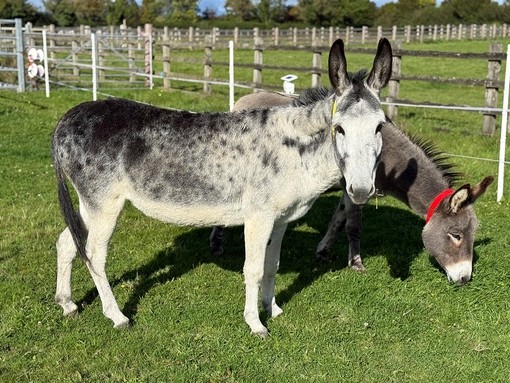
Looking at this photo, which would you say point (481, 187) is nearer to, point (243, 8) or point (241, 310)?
point (241, 310)

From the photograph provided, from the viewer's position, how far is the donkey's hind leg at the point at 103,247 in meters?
4.51

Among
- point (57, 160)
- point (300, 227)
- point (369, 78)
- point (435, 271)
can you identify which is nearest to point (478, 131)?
point (300, 227)

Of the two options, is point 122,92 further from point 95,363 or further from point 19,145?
point 95,363

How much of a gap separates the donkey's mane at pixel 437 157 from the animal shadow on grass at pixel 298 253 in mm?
1056

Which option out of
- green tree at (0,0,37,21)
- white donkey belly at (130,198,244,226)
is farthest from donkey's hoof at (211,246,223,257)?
green tree at (0,0,37,21)

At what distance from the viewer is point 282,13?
8350cm

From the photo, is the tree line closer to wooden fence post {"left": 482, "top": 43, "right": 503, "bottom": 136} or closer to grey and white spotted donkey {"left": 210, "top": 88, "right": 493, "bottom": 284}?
wooden fence post {"left": 482, "top": 43, "right": 503, "bottom": 136}

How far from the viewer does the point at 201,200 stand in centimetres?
443

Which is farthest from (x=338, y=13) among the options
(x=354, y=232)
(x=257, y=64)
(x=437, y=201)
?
(x=437, y=201)

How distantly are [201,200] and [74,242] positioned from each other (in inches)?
44.3

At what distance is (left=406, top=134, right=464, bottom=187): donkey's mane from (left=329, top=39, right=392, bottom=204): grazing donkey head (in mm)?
1933

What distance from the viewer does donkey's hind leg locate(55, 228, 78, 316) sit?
189 inches

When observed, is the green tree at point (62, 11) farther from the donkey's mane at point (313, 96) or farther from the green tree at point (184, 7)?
the donkey's mane at point (313, 96)

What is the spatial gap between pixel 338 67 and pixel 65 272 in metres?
2.89
